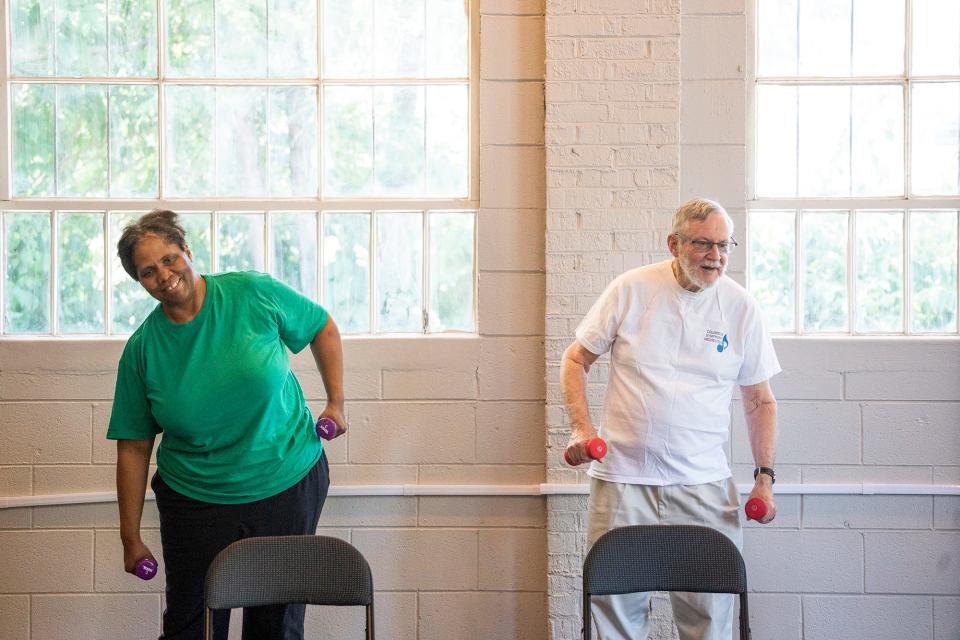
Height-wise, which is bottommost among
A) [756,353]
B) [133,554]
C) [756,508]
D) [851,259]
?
[133,554]

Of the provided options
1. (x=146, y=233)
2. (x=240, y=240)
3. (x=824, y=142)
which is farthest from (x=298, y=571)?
(x=824, y=142)

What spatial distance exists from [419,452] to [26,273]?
160cm

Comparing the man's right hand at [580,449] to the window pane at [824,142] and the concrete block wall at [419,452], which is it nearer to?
the concrete block wall at [419,452]

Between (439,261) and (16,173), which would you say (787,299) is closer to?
(439,261)

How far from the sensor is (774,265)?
3473 millimetres

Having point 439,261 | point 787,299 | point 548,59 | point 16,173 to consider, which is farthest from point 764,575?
point 16,173

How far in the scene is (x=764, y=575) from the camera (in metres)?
3.37

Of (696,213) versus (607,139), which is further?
(607,139)

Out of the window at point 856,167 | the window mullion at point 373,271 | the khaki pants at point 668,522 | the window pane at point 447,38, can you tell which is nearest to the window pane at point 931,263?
the window at point 856,167

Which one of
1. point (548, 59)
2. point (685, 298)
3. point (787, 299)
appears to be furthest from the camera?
point (787, 299)

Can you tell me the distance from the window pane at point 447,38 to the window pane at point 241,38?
618mm

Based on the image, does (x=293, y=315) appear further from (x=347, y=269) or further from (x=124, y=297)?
(x=124, y=297)

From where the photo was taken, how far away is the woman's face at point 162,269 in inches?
92.8

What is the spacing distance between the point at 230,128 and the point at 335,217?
1.69 feet
